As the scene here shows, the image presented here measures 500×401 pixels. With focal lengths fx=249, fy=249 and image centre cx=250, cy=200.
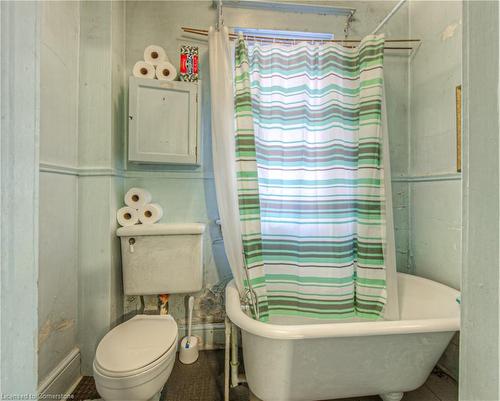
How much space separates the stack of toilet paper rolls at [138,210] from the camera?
60.8 inches

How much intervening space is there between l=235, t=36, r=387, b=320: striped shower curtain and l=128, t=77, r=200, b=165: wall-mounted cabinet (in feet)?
1.22

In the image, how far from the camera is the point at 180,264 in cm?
150

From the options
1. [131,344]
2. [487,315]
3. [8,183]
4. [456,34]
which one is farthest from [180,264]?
[456,34]

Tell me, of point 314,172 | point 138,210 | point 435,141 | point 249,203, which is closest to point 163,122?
point 138,210

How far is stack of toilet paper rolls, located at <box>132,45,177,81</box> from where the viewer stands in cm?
154

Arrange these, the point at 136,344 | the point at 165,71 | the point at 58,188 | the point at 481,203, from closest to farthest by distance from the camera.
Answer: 1. the point at 481,203
2. the point at 136,344
3. the point at 58,188
4. the point at 165,71

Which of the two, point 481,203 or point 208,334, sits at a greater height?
point 481,203

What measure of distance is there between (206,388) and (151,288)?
0.63 m

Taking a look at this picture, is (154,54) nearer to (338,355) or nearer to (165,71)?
(165,71)

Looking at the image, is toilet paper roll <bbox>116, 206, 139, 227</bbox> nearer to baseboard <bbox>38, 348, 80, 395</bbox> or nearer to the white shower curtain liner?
Answer: the white shower curtain liner

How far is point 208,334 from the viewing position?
5.69ft

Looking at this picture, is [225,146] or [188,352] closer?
[225,146]

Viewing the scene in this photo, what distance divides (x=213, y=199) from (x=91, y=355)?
116cm

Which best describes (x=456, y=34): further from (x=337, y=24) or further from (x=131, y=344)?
(x=131, y=344)
